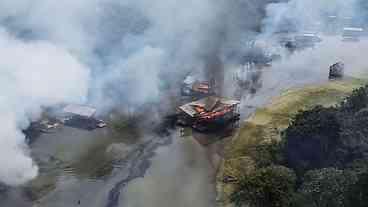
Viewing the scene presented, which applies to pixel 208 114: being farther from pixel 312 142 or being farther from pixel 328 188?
pixel 328 188

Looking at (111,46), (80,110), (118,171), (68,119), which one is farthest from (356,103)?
(111,46)

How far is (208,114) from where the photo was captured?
97.2 ft

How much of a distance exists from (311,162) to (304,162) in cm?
32

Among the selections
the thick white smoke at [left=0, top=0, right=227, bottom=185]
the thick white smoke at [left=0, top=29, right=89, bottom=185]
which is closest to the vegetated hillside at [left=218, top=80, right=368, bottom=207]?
the thick white smoke at [left=0, top=0, right=227, bottom=185]

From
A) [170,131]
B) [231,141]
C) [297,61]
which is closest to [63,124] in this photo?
[170,131]

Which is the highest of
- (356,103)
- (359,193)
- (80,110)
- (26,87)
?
(26,87)

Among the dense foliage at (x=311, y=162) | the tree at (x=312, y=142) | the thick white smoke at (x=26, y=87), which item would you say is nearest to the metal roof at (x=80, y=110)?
the thick white smoke at (x=26, y=87)

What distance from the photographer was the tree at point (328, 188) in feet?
54.0

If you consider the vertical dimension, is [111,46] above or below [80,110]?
above

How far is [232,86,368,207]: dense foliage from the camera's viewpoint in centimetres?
1788

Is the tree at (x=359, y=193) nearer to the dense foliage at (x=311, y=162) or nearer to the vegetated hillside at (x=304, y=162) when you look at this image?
the vegetated hillside at (x=304, y=162)

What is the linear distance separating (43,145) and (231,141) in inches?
419

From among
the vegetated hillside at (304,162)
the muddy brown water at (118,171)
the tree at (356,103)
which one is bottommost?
the muddy brown water at (118,171)

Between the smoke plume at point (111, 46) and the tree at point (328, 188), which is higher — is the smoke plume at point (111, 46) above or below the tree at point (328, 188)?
above
